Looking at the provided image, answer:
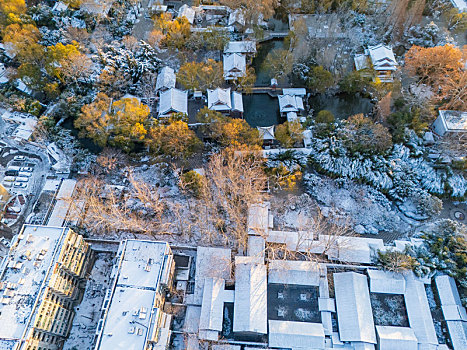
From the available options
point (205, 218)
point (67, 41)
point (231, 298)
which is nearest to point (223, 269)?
point (231, 298)

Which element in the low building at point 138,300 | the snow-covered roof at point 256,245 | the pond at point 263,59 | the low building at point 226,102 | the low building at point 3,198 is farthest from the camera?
the pond at point 263,59

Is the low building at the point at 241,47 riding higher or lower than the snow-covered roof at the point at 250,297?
higher

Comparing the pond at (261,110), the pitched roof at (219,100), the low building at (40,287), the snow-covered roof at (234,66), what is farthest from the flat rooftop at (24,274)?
the snow-covered roof at (234,66)

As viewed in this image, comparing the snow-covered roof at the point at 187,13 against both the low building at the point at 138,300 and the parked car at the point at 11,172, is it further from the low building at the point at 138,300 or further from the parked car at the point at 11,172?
the low building at the point at 138,300

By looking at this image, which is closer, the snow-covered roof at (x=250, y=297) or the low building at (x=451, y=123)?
the snow-covered roof at (x=250, y=297)

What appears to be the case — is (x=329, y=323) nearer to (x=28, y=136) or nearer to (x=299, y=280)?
(x=299, y=280)

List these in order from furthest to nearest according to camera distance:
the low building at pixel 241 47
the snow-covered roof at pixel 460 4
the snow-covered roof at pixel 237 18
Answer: the snow-covered roof at pixel 460 4 → the snow-covered roof at pixel 237 18 → the low building at pixel 241 47

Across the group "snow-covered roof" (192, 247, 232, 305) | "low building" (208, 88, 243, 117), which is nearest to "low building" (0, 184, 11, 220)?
"snow-covered roof" (192, 247, 232, 305)
